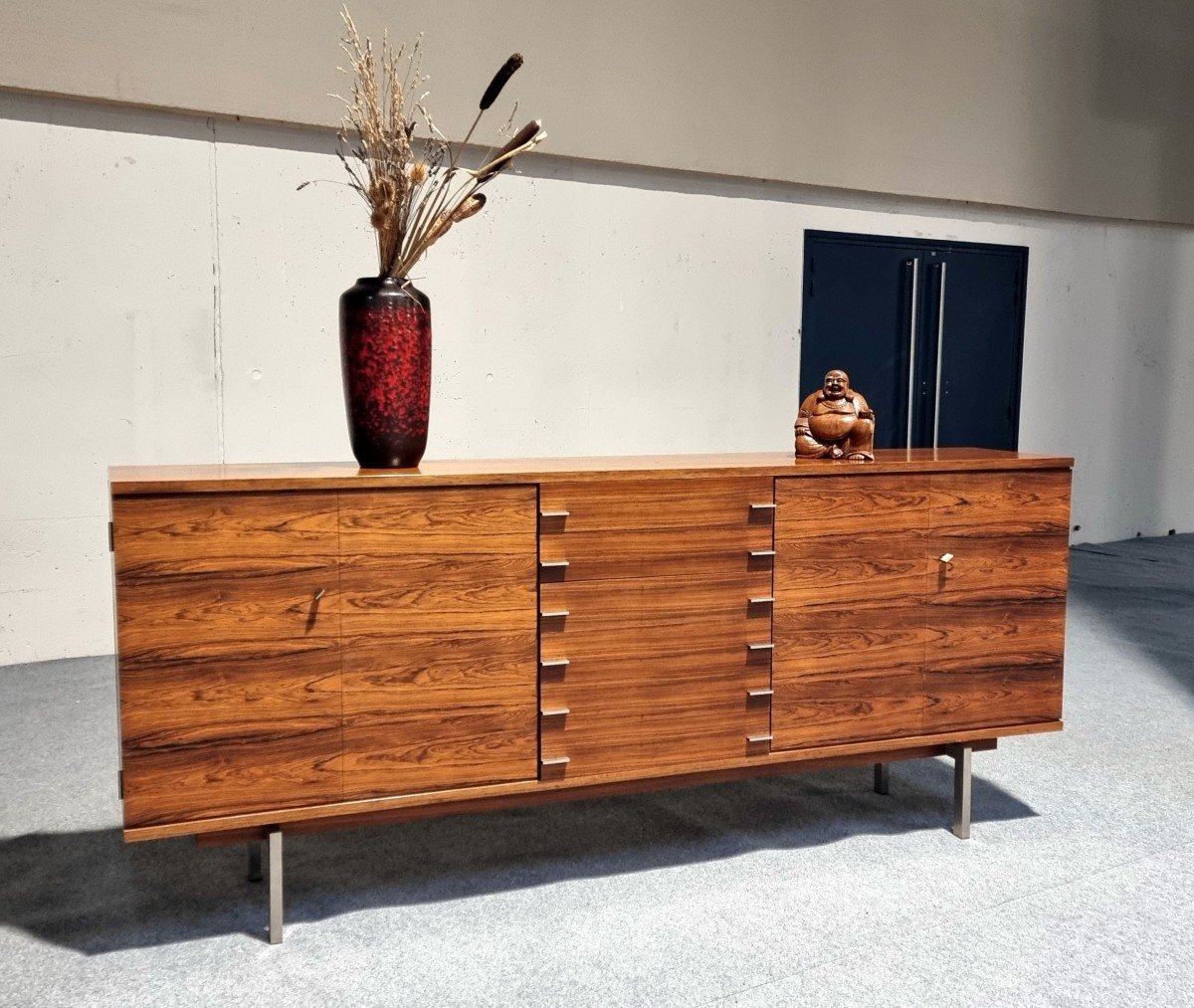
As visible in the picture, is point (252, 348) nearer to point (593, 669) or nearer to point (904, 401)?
point (593, 669)

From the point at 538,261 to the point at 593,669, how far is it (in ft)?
10.0

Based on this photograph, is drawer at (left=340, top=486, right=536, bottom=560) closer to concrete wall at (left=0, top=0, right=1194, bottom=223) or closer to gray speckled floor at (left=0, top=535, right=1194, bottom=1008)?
gray speckled floor at (left=0, top=535, right=1194, bottom=1008)

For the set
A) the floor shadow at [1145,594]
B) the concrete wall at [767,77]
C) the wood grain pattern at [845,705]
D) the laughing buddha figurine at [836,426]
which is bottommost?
the floor shadow at [1145,594]

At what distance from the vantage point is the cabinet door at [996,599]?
2.45 meters

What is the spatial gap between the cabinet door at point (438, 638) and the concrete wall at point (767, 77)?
282 centimetres

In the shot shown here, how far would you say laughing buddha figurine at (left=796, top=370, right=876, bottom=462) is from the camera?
2.47 meters

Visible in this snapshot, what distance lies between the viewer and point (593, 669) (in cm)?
218

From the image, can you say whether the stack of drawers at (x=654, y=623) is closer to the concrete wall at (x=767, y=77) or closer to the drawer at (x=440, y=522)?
the drawer at (x=440, y=522)

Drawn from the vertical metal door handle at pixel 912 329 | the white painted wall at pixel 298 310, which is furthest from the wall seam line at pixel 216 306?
the vertical metal door handle at pixel 912 329

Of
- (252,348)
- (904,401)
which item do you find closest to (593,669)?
(252,348)

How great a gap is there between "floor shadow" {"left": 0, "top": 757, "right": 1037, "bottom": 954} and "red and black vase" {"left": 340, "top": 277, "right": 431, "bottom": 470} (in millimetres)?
876

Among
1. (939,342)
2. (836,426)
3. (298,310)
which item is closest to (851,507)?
(836,426)

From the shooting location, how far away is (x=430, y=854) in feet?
8.00

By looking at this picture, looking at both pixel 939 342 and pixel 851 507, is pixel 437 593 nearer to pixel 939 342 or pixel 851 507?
pixel 851 507
